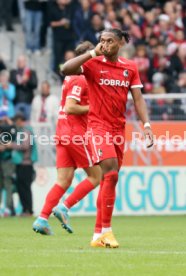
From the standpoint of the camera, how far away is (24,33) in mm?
28922

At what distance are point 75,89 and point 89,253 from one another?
4184mm

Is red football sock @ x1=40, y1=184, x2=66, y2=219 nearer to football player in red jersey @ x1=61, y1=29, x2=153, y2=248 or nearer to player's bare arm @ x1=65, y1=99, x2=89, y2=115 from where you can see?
player's bare arm @ x1=65, y1=99, x2=89, y2=115

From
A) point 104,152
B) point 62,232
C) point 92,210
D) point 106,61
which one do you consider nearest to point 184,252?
point 104,152

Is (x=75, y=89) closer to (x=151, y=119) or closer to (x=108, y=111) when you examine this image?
(x=108, y=111)

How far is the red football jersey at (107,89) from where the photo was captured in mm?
12688

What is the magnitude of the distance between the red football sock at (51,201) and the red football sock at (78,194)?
1.19 feet

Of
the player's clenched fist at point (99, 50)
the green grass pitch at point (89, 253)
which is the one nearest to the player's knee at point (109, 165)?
the green grass pitch at point (89, 253)

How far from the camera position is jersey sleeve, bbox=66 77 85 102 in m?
15.3

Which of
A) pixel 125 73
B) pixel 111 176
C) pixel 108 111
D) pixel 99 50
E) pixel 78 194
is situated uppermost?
pixel 99 50

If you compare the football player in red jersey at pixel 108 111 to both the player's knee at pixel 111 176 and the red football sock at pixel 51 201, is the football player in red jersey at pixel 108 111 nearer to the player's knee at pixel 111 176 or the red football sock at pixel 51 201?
the player's knee at pixel 111 176

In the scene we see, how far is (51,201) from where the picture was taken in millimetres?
14953

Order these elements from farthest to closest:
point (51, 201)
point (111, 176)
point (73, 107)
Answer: point (73, 107), point (51, 201), point (111, 176)

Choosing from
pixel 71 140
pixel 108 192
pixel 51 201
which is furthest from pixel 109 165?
pixel 71 140

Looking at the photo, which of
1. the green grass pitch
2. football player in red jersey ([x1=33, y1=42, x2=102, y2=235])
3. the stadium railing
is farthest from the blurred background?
football player in red jersey ([x1=33, y1=42, x2=102, y2=235])
